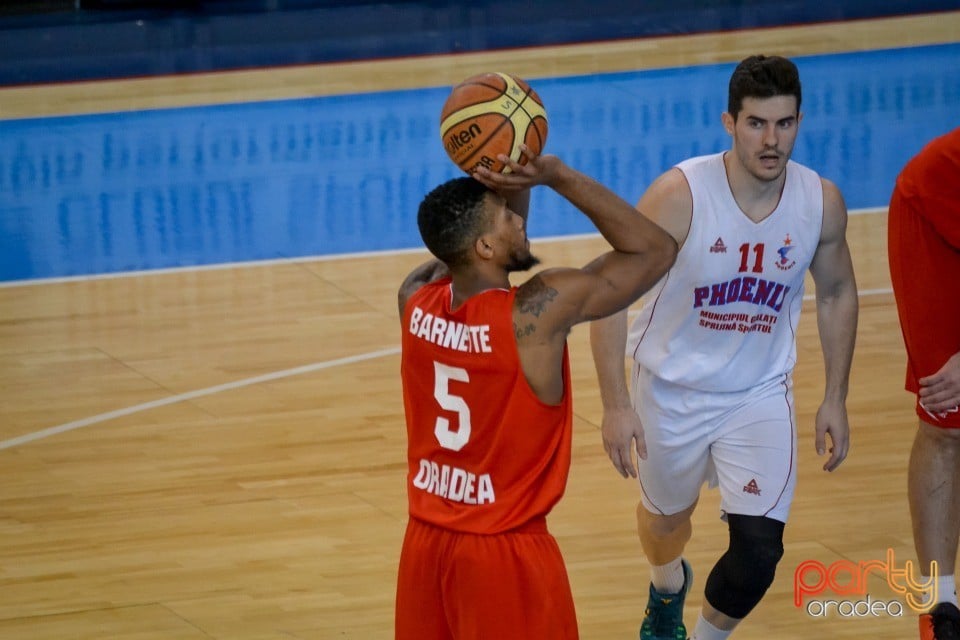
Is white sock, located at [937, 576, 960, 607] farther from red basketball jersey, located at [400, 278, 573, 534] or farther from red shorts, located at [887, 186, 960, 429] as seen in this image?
red basketball jersey, located at [400, 278, 573, 534]

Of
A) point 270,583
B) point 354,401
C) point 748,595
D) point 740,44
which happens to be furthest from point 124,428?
point 740,44

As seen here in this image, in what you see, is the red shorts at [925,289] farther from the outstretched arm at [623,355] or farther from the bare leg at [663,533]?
the bare leg at [663,533]

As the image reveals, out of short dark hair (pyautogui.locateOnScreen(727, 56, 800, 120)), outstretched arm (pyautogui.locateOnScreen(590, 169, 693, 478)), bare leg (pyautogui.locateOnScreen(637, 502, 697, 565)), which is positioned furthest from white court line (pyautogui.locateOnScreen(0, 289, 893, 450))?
short dark hair (pyautogui.locateOnScreen(727, 56, 800, 120))

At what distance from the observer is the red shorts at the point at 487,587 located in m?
4.15

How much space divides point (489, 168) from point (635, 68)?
1289 cm

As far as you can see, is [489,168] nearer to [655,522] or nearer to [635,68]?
[655,522]

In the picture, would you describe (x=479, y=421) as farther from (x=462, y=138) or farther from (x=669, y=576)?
(x=669, y=576)

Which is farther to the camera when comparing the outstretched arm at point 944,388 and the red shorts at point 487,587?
the outstretched arm at point 944,388

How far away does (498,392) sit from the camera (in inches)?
162

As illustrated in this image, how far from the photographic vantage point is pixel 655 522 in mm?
5574

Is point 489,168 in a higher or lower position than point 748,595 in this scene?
higher

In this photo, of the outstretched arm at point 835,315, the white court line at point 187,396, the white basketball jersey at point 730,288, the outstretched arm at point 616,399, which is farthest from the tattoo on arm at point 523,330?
the white court line at point 187,396

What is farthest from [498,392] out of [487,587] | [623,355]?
[623,355]

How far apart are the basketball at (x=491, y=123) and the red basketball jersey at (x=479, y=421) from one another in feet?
1.19
